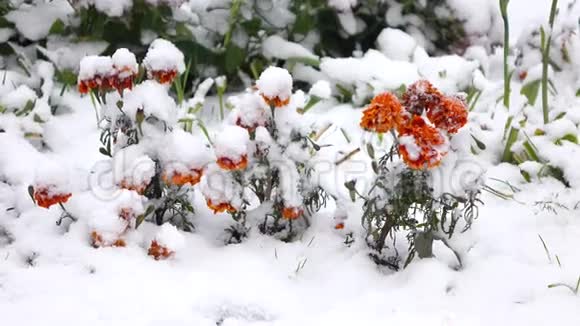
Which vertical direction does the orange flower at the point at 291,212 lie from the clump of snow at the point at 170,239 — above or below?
above

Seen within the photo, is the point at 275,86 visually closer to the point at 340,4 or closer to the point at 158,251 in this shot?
the point at 158,251

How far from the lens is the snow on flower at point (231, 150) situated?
167cm

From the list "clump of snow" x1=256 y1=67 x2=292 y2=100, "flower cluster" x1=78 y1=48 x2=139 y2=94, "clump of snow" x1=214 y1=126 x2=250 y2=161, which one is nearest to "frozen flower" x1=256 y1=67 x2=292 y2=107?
"clump of snow" x1=256 y1=67 x2=292 y2=100

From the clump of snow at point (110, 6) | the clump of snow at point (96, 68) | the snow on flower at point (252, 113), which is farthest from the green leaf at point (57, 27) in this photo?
the snow on flower at point (252, 113)

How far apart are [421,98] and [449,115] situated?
79 mm

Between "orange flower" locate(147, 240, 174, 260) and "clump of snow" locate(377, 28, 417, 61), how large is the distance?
145 centimetres

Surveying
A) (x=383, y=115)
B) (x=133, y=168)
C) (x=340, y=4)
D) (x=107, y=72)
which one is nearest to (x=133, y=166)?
(x=133, y=168)

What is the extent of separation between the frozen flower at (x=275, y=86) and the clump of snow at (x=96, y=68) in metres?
0.35

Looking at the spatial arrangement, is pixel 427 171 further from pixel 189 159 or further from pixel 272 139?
pixel 189 159

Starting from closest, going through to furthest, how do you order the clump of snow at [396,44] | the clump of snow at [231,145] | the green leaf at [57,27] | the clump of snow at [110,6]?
the clump of snow at [231,145] < the clump of snow at [110,6] < the green leaf at [57,27] < the clump of snow at [396,44]

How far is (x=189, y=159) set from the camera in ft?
5.67

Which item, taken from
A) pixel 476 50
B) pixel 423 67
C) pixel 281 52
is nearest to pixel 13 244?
pixel 281 52

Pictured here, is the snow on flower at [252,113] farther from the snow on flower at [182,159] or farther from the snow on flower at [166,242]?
the snow on flower at [166,242]

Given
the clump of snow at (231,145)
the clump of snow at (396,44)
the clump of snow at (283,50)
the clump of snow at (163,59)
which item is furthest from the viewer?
the clump of snow at (396,44)
